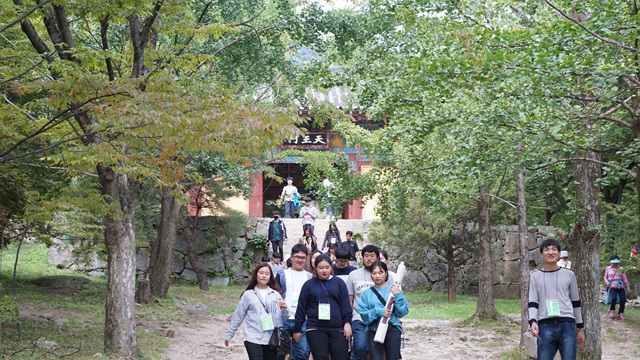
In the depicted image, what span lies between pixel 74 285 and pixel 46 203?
801 cm

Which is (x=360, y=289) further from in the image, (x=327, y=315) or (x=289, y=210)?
(x=289, y=210)

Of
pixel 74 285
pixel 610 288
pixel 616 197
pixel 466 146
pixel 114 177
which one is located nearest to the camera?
pixel 466 146

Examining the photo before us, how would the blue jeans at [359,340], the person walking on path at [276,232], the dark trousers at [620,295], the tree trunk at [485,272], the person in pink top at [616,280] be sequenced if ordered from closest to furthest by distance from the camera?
the blue jeans at [359,340], the person in pink top at [616,280], the dark trousers at [620,295], the tree trunk at [485,272], the person walking on path at [276,232]

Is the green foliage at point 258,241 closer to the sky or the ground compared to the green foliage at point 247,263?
closer to the sky

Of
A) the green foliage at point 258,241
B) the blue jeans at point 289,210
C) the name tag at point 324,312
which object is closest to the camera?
the name tag at point 324,312

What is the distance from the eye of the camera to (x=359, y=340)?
21.0 ft

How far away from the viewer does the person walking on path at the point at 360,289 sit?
251 inches

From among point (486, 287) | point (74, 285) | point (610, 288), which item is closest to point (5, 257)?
point (74, 285)

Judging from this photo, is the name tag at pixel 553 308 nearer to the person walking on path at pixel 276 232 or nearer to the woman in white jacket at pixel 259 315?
the woman in white jacket at pixel 259 315

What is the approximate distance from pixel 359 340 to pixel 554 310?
2.03 meters

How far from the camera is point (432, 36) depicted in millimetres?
8328

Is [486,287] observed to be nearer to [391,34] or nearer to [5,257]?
[391,34]

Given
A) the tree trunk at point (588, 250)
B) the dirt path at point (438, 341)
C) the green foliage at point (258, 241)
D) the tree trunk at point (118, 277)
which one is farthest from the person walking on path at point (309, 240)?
the tree trunk at point (588, 250)

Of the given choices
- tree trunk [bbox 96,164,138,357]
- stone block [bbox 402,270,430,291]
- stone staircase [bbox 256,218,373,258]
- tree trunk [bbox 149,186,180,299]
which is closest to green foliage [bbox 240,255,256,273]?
stone staircase [bbox 256,218,373,258]
